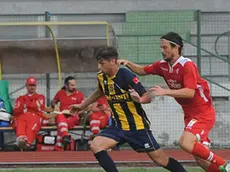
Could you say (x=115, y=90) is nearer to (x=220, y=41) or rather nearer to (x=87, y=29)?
(x=87, y=29)

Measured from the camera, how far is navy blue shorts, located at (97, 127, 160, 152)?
8.09 m

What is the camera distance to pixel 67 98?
1381 cm

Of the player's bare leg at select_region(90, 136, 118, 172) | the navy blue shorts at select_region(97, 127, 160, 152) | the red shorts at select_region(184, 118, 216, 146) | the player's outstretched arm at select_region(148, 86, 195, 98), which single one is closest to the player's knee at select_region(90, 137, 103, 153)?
the player's bare leg at select_region(90, 136, 118, 172)

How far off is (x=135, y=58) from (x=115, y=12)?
3808 millimetres

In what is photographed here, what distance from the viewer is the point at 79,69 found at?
14.8m

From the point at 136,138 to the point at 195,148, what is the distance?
2.26 feet

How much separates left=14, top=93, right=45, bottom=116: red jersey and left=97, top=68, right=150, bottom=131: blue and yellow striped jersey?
18.0 feet

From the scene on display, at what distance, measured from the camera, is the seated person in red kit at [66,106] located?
13.1 m

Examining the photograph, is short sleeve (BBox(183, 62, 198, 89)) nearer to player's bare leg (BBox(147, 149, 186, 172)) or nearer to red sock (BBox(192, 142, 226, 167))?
red sock (BBox(192, 142, 226, 167))

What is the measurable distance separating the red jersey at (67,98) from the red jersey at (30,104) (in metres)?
0.41

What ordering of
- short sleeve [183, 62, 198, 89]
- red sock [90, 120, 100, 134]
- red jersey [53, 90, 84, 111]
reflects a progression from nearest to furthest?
short sleeve [183, 62, 198, 89]
red sock [90, 120, 100, 134]
red jersey [53, 90, 84, 111]

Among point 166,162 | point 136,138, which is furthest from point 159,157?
point 136,138

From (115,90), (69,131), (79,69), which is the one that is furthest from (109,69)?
(79,69)

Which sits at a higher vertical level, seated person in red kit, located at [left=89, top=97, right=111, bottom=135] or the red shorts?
the red shorts
